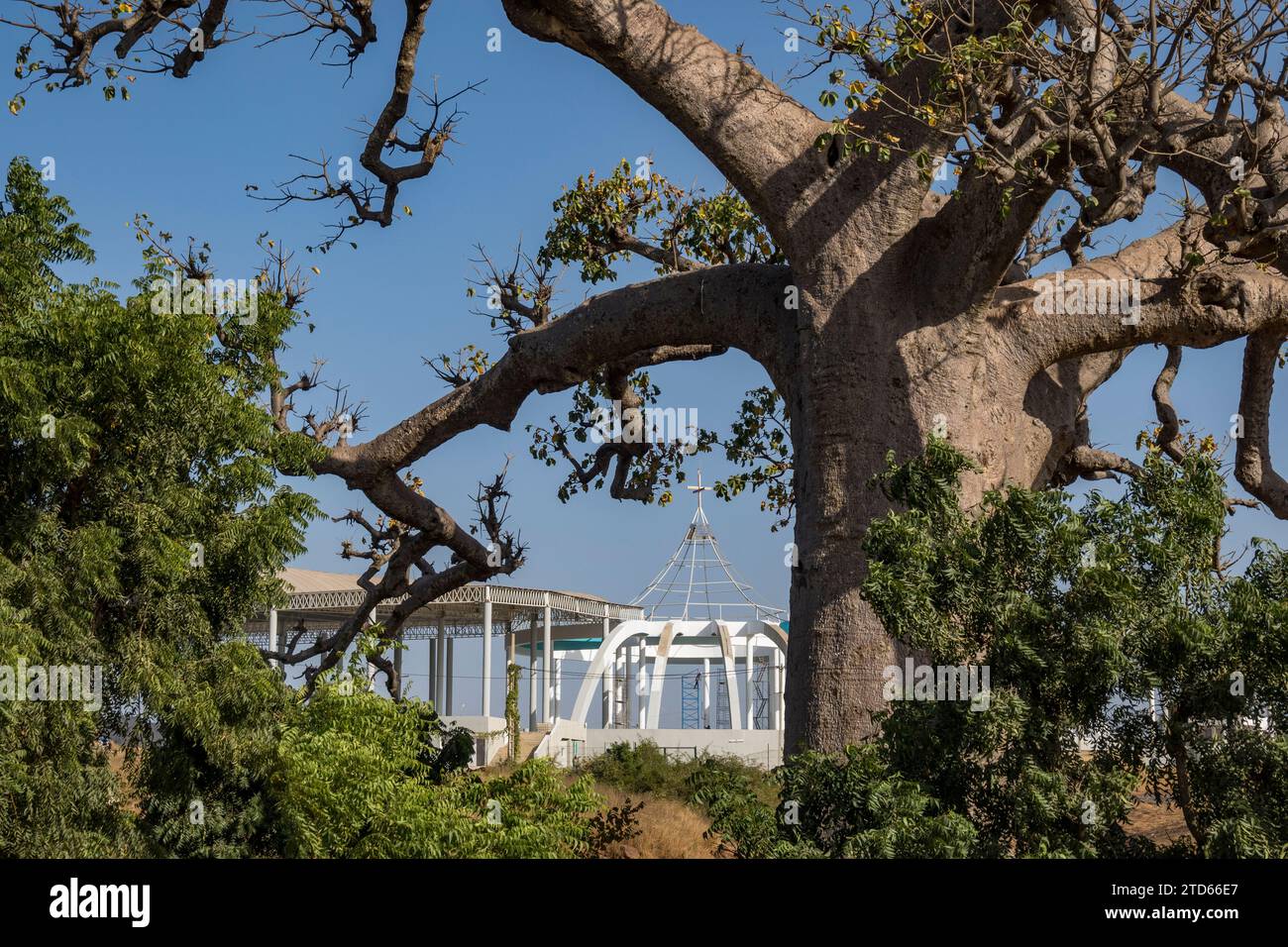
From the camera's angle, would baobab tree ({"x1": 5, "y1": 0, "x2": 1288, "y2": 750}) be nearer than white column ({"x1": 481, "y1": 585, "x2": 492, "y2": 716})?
Yes

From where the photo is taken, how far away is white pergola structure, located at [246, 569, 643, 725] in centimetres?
2636

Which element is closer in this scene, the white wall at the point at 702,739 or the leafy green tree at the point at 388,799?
the leafy green tree at the point at 388,799

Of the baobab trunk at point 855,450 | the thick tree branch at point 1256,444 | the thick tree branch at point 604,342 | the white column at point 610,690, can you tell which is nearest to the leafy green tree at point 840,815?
the baobab trunk at point 855,450

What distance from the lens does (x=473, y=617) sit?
30281 mm

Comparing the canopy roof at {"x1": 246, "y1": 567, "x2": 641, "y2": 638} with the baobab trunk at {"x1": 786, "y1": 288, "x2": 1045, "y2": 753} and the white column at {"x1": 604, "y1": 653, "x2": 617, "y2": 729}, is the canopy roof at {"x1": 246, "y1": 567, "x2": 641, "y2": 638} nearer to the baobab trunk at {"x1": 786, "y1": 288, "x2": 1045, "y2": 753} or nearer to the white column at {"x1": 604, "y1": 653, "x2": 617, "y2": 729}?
the white column at {"x1": 604, "y1": 653, "x2": 617, "y2": 729}

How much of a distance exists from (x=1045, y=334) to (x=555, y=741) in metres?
17.3

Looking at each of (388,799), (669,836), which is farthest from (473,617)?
(388,799)

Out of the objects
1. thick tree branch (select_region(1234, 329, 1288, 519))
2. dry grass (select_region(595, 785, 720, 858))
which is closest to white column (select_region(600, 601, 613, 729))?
dry grass (select_region(595, 785, 720, 858))

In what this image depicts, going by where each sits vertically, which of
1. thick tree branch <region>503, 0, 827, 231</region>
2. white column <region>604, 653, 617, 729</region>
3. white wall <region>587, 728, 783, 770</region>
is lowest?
white wall <region>587, 728, 783, 770</region>

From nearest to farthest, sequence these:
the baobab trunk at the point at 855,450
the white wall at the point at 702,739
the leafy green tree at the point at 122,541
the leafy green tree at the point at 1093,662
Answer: the leafy green tree at the point at 1093,662, the leafy green tree at the point at 122,541, the baobab trunk at the point at 855,450, the white wall at the point at 702,739

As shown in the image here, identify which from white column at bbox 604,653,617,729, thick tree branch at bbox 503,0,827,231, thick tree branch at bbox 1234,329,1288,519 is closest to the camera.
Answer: thick tree branch at bbox 503,0,827,231

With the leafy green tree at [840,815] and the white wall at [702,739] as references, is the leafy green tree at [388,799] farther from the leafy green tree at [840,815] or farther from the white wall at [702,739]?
the white wall at [702,739]

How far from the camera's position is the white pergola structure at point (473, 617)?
2636 cm
